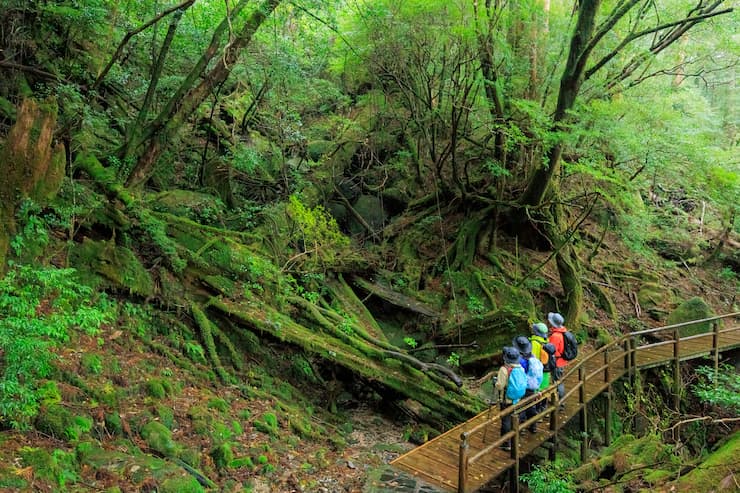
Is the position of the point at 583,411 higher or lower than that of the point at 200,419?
higher

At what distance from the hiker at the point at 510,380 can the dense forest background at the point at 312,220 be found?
115 centimetres

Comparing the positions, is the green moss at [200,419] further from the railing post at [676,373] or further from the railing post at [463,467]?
the railing post at [676,373]

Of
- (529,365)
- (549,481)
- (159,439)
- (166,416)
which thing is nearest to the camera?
(159,439)

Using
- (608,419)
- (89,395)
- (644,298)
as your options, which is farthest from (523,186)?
(89,395)

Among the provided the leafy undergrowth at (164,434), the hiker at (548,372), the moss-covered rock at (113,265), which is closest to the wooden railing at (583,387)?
the hiker at (548,372)

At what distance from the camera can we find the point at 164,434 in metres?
5.94

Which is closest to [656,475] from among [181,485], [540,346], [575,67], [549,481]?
[549,481]

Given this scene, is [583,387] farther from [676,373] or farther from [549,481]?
[676,373]

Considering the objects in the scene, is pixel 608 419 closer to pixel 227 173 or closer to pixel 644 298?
pixel 644 298

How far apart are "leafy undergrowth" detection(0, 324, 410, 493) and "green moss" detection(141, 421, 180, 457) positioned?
12 mm

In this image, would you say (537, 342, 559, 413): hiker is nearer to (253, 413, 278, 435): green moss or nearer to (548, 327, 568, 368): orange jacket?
(548, 327, 568, 368): orange jacket

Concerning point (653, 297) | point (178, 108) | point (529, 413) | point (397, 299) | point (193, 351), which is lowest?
point (193, 351)

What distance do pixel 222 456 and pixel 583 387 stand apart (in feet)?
22.6

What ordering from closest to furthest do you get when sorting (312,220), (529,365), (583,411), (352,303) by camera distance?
1. (529,365)
2. (583,411)
3. (312,220)
4. (352,303)
